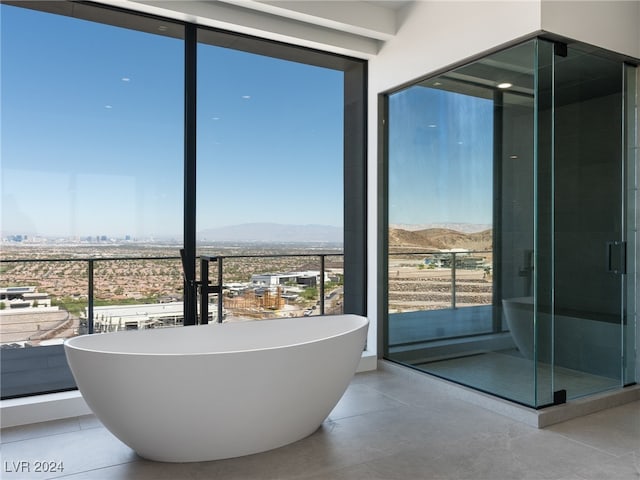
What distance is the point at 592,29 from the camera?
3.49 metres

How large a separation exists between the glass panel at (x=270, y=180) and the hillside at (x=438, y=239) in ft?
2.07

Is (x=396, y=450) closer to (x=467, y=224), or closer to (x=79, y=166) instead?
(x=467, y=224)

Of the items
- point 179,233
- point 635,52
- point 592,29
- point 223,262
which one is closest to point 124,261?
point 179,233

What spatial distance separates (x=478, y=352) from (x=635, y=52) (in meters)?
2.50

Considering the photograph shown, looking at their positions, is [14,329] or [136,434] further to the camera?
[14,329]

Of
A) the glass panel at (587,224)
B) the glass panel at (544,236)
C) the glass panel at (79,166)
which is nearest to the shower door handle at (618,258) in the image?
the glass panel at (587,224)

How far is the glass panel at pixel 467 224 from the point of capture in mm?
3459

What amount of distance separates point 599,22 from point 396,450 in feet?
10.4

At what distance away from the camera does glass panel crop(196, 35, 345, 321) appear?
425cm

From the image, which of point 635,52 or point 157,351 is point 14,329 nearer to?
point 157,351

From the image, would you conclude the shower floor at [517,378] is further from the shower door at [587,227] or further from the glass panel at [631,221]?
the glass panel at [631,221]

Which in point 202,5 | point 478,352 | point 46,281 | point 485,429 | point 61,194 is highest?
point 202,5

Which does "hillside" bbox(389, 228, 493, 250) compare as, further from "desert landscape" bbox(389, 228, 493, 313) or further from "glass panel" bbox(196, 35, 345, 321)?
"glass panel" bbox(196, 35, 345, 321)

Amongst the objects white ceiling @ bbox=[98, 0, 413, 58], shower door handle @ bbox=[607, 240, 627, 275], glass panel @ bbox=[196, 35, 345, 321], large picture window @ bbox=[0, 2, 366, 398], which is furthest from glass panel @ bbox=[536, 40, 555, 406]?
glass panel @ bbox=[196, 35, 345, 321]
